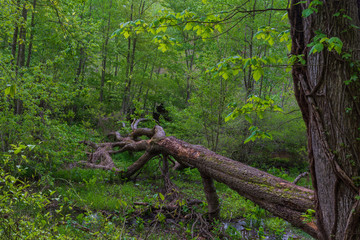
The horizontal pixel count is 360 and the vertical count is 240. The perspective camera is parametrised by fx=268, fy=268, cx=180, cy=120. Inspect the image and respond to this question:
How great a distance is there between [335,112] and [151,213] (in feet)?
14.2

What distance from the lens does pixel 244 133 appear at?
1115 cm

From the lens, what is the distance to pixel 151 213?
220 inches

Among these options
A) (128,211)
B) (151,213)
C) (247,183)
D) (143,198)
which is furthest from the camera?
(143,198)

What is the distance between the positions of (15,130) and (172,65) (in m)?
13.2

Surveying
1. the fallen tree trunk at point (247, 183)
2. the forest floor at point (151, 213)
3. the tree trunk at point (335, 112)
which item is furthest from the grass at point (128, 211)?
the tree trunk at point (335, 112)

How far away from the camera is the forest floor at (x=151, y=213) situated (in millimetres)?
4305

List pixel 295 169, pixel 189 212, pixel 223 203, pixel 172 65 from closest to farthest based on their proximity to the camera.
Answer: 1. pixel 189 212
2. pixel 223 203
3. pixel 295 169
4. pixel 172 65

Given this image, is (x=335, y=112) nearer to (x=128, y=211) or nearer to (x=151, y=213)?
(x=128, y=211)

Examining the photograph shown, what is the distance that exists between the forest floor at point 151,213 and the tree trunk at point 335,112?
207 centimetres

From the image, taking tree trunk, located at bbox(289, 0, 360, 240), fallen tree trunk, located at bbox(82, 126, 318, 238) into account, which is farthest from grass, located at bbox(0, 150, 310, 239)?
tree trunk, located at bbox(289, 0, 360, 240)

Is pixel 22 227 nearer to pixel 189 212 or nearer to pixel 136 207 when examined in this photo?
pixel 136 207

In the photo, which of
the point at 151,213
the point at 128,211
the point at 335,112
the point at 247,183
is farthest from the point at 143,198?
the point at 335,112

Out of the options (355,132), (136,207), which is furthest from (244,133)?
(355,132)

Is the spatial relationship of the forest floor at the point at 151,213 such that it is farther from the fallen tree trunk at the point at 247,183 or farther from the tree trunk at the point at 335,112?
the tree trunk at the point at 335,112
